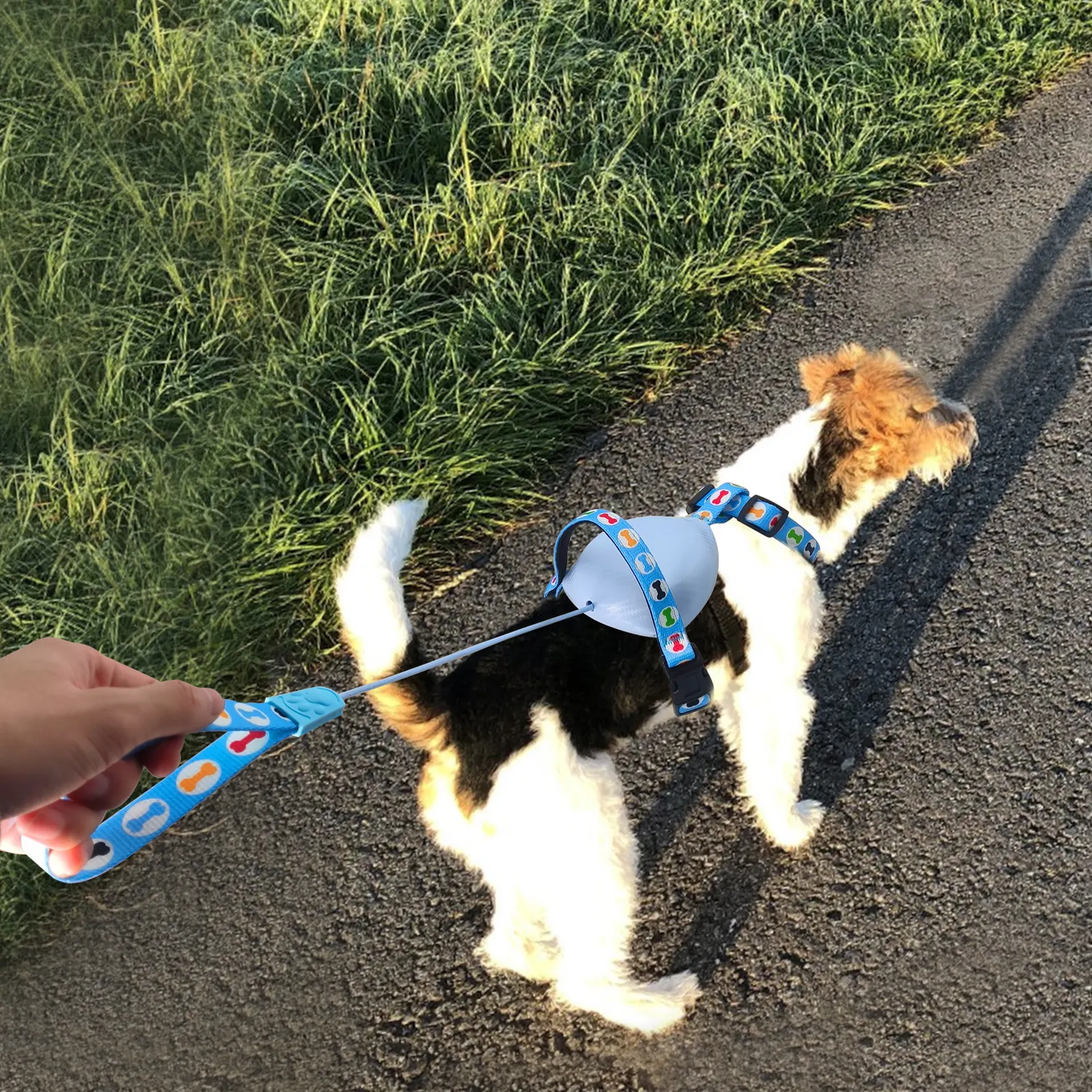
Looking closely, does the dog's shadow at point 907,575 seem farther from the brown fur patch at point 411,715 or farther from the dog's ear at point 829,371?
the brown fur patch at point 411,715

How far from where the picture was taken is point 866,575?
3.39 metres

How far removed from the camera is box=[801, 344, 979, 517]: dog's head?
266 cm

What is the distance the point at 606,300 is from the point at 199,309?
1861 millimetres

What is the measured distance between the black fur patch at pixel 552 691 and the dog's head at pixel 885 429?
88 centimetres

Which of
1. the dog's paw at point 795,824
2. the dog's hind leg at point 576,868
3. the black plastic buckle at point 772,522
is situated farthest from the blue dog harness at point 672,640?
the dog's paw at point 795,824

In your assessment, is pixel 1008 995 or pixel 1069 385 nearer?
pixel 1008 995

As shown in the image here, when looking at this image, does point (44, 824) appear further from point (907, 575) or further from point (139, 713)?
point (907, 575)

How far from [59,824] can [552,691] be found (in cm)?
111

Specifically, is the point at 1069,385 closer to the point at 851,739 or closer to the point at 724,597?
the point at 851,739

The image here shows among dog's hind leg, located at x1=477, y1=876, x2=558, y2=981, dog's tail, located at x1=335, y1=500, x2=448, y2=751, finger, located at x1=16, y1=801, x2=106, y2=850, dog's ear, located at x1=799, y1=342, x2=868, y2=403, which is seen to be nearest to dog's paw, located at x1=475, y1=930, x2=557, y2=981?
dog's hind leg, located at x1=477, y1=876, x2=558, y2=981

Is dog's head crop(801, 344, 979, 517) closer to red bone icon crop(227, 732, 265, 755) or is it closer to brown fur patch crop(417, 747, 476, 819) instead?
brown fur patch crop(417, 747, 476, 819)

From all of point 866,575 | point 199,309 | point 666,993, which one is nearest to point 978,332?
point 866,575

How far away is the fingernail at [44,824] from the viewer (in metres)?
1.43

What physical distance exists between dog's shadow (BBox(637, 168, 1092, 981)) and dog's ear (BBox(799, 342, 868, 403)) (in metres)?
0.80
